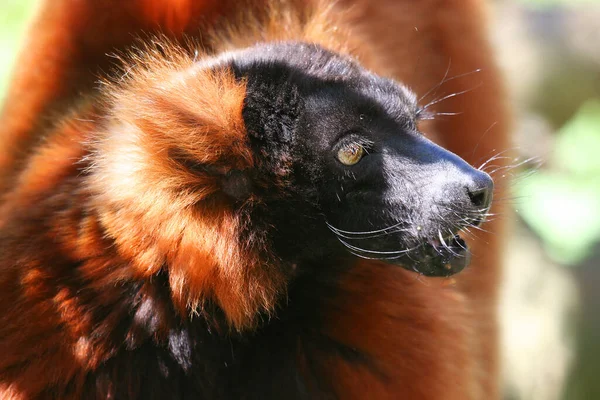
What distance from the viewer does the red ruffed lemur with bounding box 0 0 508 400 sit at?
2398mm

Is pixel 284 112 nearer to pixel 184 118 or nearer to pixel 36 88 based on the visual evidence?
pixel 184 118

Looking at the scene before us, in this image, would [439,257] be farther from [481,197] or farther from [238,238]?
[238,238]

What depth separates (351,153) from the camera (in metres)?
2.48

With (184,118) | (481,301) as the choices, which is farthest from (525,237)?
(184,118)

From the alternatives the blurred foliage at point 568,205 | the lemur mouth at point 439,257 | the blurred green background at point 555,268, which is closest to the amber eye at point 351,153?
the lemur mouth at point 439,257

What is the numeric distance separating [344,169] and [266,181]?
267mm

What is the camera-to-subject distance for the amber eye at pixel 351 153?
8.14 feet

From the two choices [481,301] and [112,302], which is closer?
[112,302]

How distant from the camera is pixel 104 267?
244 cm

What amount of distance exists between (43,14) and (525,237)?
4496 millimetres

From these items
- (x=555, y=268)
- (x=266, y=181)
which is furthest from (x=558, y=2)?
(x=266, y=181)

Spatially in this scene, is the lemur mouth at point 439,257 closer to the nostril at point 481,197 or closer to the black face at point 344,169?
the black face at point 344,169

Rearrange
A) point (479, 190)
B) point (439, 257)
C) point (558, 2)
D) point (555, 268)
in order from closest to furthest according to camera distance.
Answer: point (479, 190), point (439, 257), point (555, 268), point (558, 2)

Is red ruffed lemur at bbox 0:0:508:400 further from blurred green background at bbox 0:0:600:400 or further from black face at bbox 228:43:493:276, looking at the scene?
blurred green background at bbox 0:0:600:400
